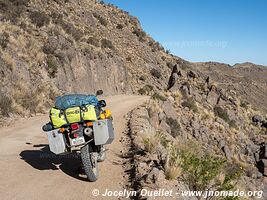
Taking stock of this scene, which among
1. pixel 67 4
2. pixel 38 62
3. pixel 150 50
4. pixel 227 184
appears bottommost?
pixel 227 184

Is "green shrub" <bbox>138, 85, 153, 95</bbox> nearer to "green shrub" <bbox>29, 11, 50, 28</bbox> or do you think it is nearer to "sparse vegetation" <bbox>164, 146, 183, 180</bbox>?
"green shrub" <bbox>29, 11, 50, 28</bbox>

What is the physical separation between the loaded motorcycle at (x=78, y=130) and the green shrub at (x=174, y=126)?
→ 13863mm

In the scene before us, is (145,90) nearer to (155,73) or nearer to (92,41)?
(155,73)

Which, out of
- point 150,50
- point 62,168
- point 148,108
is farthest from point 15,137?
point 150,50

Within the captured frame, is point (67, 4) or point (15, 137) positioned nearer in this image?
point (15, 137)

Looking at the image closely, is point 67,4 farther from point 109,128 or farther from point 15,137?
point 109,128

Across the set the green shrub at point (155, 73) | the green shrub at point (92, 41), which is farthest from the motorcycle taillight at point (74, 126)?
the green shrub at point (155, 73)

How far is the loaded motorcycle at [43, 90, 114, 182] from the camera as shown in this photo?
7.25 m

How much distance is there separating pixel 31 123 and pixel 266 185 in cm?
1555

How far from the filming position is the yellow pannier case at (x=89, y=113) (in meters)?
7.29

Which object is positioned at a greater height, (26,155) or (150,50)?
(150,50)

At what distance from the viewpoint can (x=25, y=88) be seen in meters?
17.7

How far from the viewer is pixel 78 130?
289 inches

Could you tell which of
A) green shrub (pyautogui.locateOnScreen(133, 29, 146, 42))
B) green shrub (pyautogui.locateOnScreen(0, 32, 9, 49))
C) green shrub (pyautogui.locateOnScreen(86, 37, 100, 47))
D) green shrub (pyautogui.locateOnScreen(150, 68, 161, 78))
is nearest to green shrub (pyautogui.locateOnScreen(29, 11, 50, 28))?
green shrub (pyautogui.locateOnScreen(86, 37, 100, 47))
